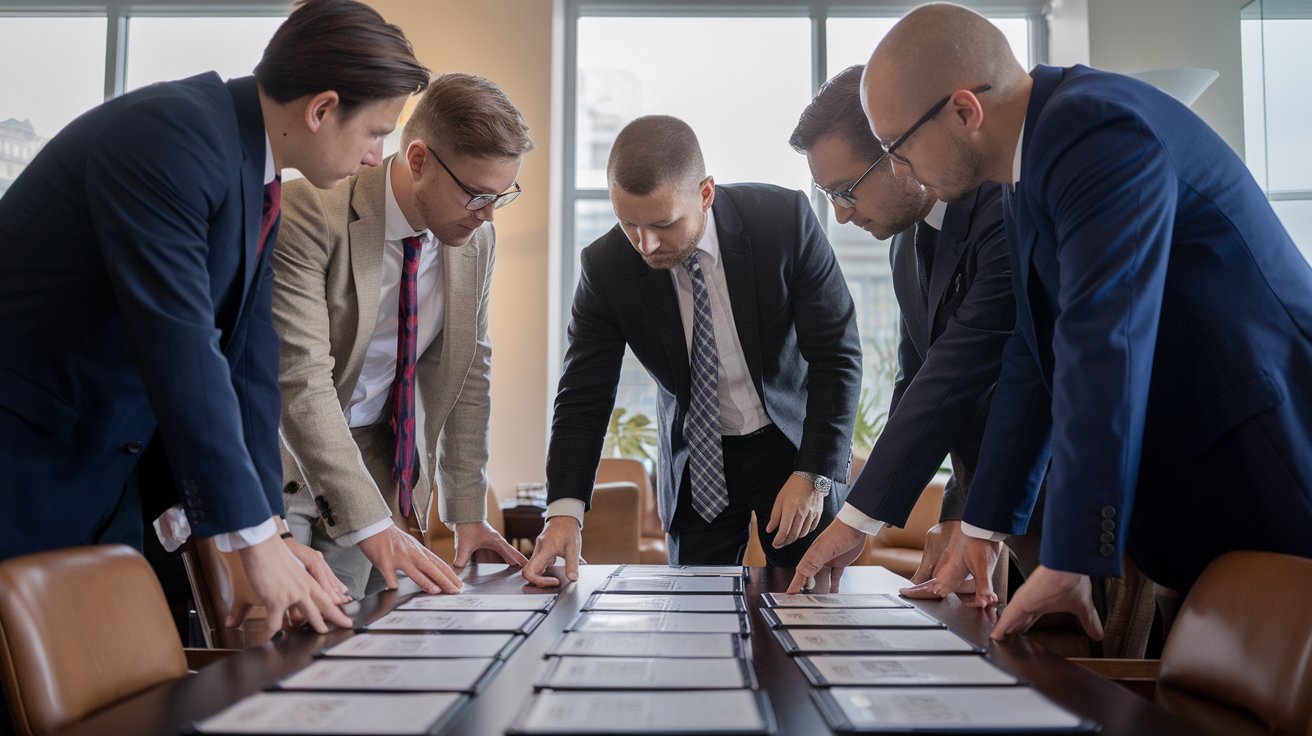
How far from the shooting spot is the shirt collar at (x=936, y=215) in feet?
6.99

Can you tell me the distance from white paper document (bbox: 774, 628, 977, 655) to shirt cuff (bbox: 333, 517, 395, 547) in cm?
81

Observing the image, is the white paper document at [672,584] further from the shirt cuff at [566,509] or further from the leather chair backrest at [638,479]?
the leather chair backrest at [638,479]

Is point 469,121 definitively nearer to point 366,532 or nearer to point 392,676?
point 366,532

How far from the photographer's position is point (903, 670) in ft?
3.43

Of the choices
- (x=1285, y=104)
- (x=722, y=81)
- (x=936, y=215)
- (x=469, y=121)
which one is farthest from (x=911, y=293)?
(x=722, y=81)

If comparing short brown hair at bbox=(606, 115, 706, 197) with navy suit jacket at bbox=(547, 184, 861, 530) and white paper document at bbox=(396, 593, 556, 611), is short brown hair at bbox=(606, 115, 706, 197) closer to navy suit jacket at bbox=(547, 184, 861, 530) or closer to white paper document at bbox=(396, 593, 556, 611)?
navy suit jacket at bbox=(547, 184, 861, 530)

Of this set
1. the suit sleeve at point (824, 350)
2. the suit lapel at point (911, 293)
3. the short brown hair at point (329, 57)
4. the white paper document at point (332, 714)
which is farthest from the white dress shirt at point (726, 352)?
the white paper document at point (332, 714)

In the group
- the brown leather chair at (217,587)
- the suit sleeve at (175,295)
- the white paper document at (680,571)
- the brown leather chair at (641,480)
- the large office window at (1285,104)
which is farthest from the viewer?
the brown leather chair at (641,480)

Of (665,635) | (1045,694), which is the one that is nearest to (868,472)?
(665,635)

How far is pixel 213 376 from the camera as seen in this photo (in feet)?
4.25

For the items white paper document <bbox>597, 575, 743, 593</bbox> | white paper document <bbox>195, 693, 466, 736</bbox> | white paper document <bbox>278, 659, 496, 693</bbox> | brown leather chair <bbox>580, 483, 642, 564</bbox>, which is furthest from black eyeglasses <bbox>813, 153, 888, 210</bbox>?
brown leather chair <bbox>580, 483, 642, 564</bbox>

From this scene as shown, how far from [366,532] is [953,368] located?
1.13 metres

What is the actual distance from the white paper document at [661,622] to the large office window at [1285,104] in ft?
14.5

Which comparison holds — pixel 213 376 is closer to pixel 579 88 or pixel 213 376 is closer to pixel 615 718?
pixel 615 718
